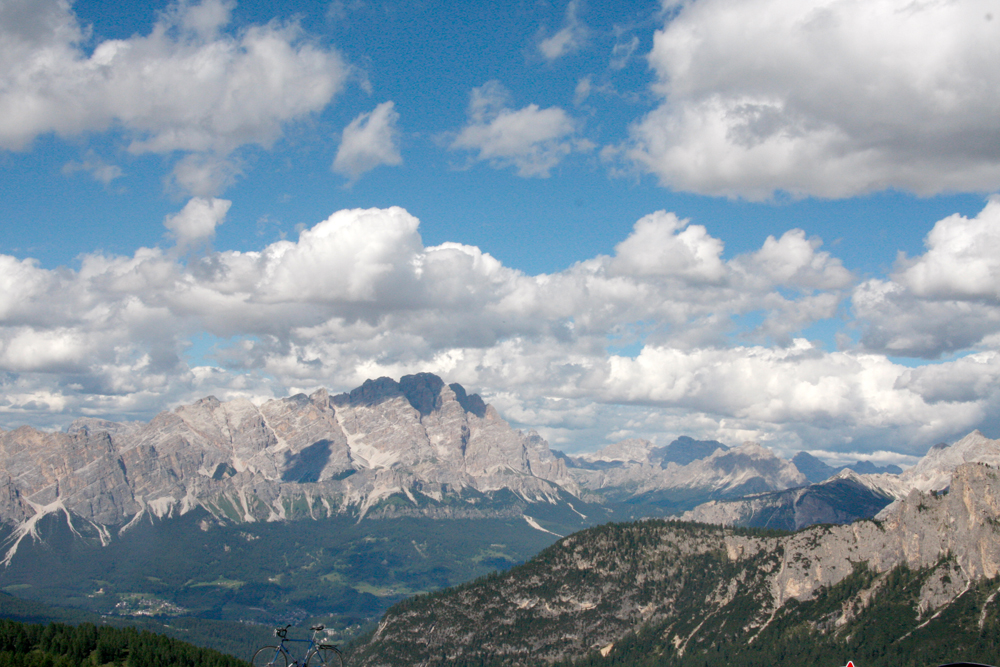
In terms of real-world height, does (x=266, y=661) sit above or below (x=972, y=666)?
below

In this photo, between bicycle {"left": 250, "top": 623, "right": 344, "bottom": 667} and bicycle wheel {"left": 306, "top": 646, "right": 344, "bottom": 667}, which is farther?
bicycle wheel {"left": 306, "top": 646, "right": 344, "bottom": 667}

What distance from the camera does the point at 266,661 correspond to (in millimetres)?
106500

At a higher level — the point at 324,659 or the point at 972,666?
the point at 972,666

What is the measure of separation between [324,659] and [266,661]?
10.7 m

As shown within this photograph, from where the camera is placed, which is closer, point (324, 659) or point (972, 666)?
point (972, 666)

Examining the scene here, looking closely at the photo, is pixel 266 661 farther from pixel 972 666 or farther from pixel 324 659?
pixel 972 666

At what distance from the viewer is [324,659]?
101m

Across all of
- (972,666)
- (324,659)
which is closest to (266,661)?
(324,659)

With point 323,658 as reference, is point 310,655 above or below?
above

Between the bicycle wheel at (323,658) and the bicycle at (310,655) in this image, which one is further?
the bicycle wheel at (323,658)

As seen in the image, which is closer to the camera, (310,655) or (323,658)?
(310,655)

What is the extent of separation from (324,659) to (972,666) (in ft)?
249

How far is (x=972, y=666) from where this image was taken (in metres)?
48.2
